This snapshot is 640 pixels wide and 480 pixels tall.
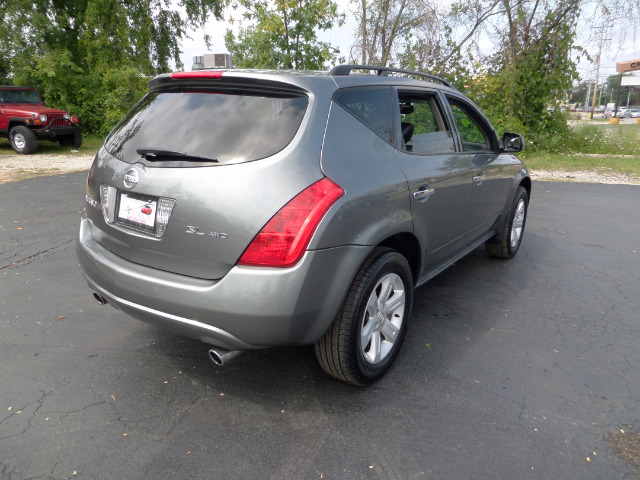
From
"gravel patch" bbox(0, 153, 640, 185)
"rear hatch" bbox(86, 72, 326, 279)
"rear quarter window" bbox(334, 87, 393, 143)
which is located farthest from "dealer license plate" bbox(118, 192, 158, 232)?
"gravel patch" bbox(0, 153, 640, 185)

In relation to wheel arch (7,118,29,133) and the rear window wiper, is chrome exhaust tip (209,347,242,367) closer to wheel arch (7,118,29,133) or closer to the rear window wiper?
the rear window wiper

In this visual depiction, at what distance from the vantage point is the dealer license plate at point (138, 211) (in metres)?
2.35

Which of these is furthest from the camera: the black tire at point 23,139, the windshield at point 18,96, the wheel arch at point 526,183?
the windshield at point 18,96

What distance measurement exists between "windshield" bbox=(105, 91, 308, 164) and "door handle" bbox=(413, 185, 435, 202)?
91cm

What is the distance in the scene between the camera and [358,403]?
2.59 metres

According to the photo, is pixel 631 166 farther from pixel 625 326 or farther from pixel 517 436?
pixel 517 436

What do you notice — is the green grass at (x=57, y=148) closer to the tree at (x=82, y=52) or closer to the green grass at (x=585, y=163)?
the tree at (x=82, y=52)

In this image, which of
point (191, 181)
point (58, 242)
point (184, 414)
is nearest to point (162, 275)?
point (191, 181)

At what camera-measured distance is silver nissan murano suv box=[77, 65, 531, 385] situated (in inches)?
84.4

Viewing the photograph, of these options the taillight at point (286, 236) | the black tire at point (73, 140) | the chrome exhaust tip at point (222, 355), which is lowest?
the chrome exhaust tip at point (222, 355)

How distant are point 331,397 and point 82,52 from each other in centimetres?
1931

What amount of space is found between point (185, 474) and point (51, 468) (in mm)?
587

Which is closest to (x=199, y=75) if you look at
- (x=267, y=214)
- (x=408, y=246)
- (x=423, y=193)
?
(x=267, y=214)

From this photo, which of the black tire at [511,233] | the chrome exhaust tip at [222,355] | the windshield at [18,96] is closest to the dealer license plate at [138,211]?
the chrome exhaust tip at [222,355]
